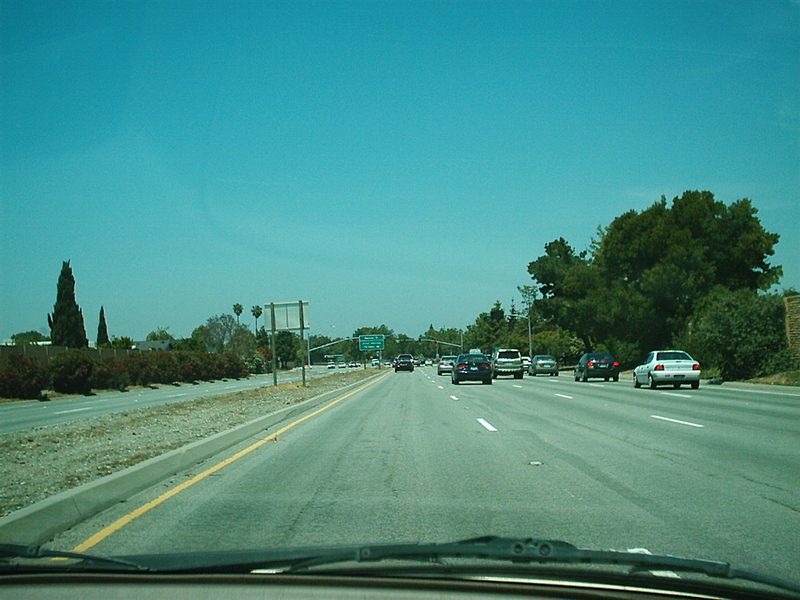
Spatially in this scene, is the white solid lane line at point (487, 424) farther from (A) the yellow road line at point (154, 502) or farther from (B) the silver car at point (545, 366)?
(B) the silver car at point (545, 366)

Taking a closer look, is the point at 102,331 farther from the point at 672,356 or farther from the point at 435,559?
A: the point at 435,559

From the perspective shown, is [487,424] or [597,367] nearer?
[487,424]

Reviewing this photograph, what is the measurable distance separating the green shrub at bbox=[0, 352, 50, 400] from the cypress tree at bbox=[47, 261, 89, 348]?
2768 centimetres

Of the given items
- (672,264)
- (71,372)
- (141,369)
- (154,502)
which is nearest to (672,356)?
(672,264)

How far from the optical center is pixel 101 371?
2026 inches

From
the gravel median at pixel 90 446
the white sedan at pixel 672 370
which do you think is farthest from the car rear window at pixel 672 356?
the gravel median at pixel 90 446

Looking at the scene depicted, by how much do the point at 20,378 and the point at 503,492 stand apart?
39.1m

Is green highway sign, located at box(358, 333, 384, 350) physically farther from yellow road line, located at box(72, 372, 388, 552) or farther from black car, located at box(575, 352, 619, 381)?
yellow road line, located at box(72, 372, 388, 552)

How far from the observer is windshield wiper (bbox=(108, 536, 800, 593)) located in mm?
4121

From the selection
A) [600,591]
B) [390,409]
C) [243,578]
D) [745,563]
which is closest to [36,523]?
[243,578]

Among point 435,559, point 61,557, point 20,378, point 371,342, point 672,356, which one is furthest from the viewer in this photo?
point 371,342

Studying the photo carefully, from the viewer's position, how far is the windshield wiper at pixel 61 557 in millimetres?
4184

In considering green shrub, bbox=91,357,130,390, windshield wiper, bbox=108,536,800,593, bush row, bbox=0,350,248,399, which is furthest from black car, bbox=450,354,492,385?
windshield wiper, bbox=108,536,800,593

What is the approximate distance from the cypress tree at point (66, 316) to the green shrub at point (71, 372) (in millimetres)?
23648
